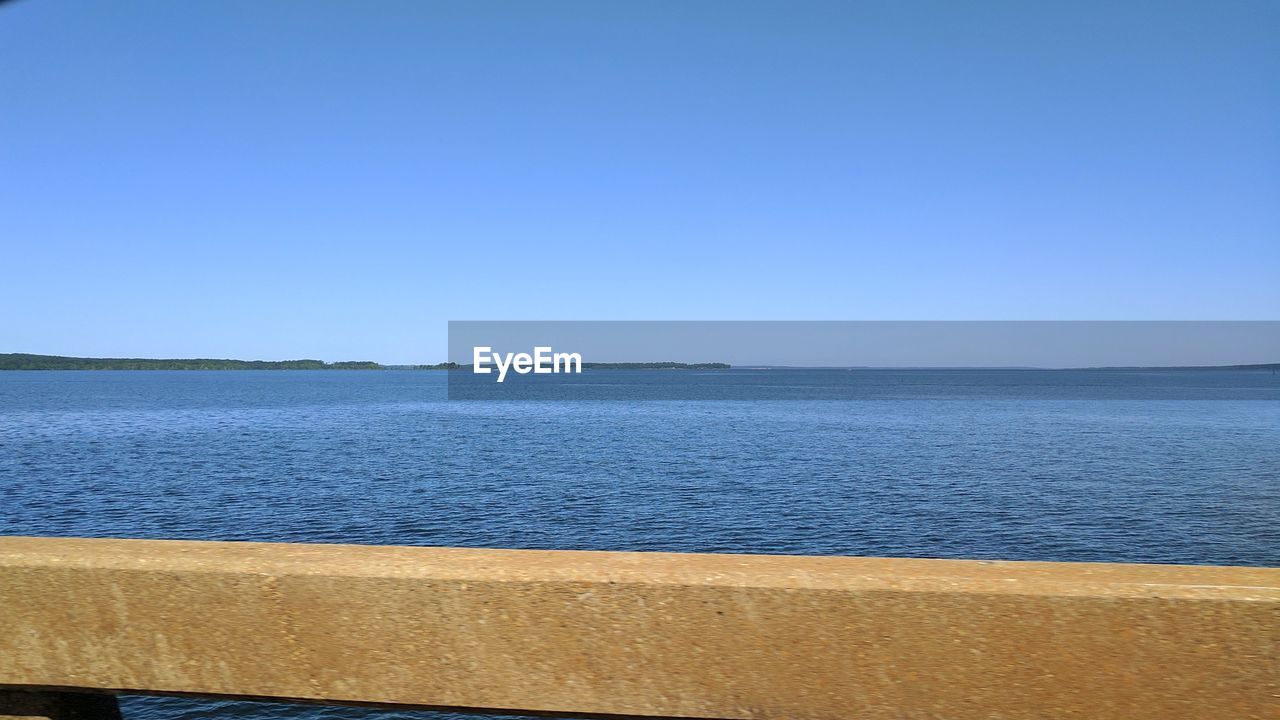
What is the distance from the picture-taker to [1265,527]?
92.9 ft

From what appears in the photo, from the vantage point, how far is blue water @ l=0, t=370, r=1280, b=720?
25703 millimetres

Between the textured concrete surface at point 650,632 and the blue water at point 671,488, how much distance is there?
8.99m

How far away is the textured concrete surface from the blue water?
29.5ft

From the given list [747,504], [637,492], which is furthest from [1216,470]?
[637,492]

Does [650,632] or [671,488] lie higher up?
[650,632]

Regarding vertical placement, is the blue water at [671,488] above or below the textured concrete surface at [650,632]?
below

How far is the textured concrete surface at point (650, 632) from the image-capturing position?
7.32ft

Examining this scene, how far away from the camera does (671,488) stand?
116ft

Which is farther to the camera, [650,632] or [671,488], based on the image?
[671,488]

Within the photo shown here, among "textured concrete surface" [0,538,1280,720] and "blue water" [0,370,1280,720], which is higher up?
"textured concrete surface" [0,538,1280,720]

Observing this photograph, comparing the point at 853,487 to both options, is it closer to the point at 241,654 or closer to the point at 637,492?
the point at 637,492

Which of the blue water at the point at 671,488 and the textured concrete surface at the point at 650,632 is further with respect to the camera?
the blue water at the point at 671,488

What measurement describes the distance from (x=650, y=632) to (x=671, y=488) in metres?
33.2

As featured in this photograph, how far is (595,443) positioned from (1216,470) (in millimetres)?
33857
